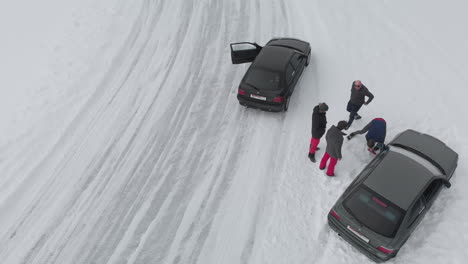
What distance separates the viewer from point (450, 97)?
357 inches

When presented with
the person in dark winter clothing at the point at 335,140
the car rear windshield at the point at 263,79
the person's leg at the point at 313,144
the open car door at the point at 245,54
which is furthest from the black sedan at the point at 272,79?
the person in dark winter clothing at the point at 335,140

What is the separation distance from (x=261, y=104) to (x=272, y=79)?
2.55 ft

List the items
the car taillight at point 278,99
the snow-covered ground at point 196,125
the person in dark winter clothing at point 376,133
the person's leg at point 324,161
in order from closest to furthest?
the snow-covered ground at point 196,125 → the person in dark winter clothing at point 376,133 → the person's leg at point 324,161 → the car taillight at point 278,99

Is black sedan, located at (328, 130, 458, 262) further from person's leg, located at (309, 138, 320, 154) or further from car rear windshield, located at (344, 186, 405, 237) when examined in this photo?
person's leg, located at (309, 138, 320, 154)

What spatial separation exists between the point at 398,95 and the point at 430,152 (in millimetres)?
3221

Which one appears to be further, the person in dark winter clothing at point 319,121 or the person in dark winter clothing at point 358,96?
the person in dark winter clothing at point 358,96

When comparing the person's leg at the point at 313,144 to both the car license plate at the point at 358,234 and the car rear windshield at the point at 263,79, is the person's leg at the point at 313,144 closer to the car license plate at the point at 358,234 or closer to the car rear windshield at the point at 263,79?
the car rear windshield at the point at 263,79

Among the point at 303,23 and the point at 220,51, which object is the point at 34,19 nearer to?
the point at 220,51

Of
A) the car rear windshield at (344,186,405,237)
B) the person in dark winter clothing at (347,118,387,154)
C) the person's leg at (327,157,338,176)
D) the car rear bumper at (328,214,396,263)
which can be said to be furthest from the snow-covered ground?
the car rear windshield at (344,186,405,237)

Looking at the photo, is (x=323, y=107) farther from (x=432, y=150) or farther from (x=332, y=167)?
(x=432, y=150)

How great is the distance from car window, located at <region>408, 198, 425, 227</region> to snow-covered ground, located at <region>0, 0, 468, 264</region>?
2.57 feet

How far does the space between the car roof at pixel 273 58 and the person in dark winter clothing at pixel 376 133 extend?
289 cm

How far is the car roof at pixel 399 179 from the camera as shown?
18.0 feet

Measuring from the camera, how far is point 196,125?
870 cm
